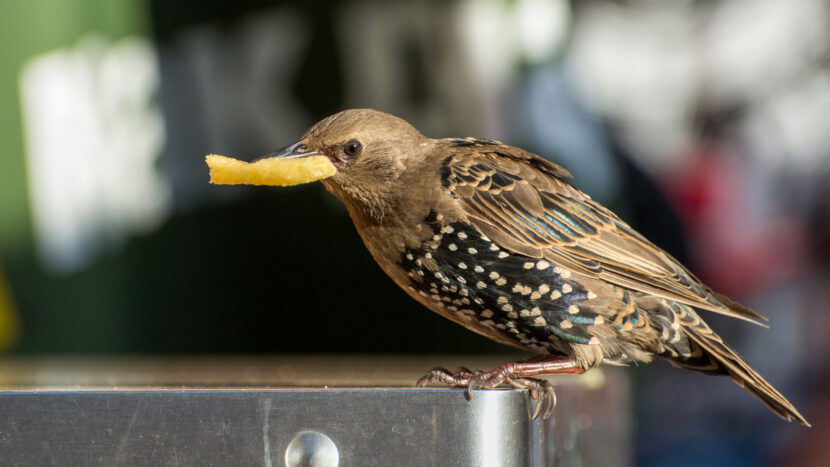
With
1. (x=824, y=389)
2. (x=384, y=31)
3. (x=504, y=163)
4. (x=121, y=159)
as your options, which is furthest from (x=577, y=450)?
(x=121, y=159)

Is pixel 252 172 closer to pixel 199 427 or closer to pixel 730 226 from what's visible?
pixel 199 427

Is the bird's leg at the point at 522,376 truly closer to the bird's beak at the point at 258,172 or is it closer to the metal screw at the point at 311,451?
the metal screw at the point at 311,451

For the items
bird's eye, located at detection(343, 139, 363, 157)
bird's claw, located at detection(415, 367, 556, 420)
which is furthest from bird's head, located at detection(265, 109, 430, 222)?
bird's claw, located at detection(415, 367, 556, 420)

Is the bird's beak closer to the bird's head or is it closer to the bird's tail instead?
the bird's head

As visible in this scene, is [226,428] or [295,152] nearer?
[226,428]

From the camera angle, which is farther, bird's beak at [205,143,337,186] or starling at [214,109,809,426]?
starling at [214,109,809,426]

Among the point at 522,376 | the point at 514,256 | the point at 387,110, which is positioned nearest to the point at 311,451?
the point at 522,376

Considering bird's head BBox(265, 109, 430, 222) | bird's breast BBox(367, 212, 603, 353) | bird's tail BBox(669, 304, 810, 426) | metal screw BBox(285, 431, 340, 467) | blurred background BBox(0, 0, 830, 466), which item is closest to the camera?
metal screw BBox(285, 431, 340, 467)
